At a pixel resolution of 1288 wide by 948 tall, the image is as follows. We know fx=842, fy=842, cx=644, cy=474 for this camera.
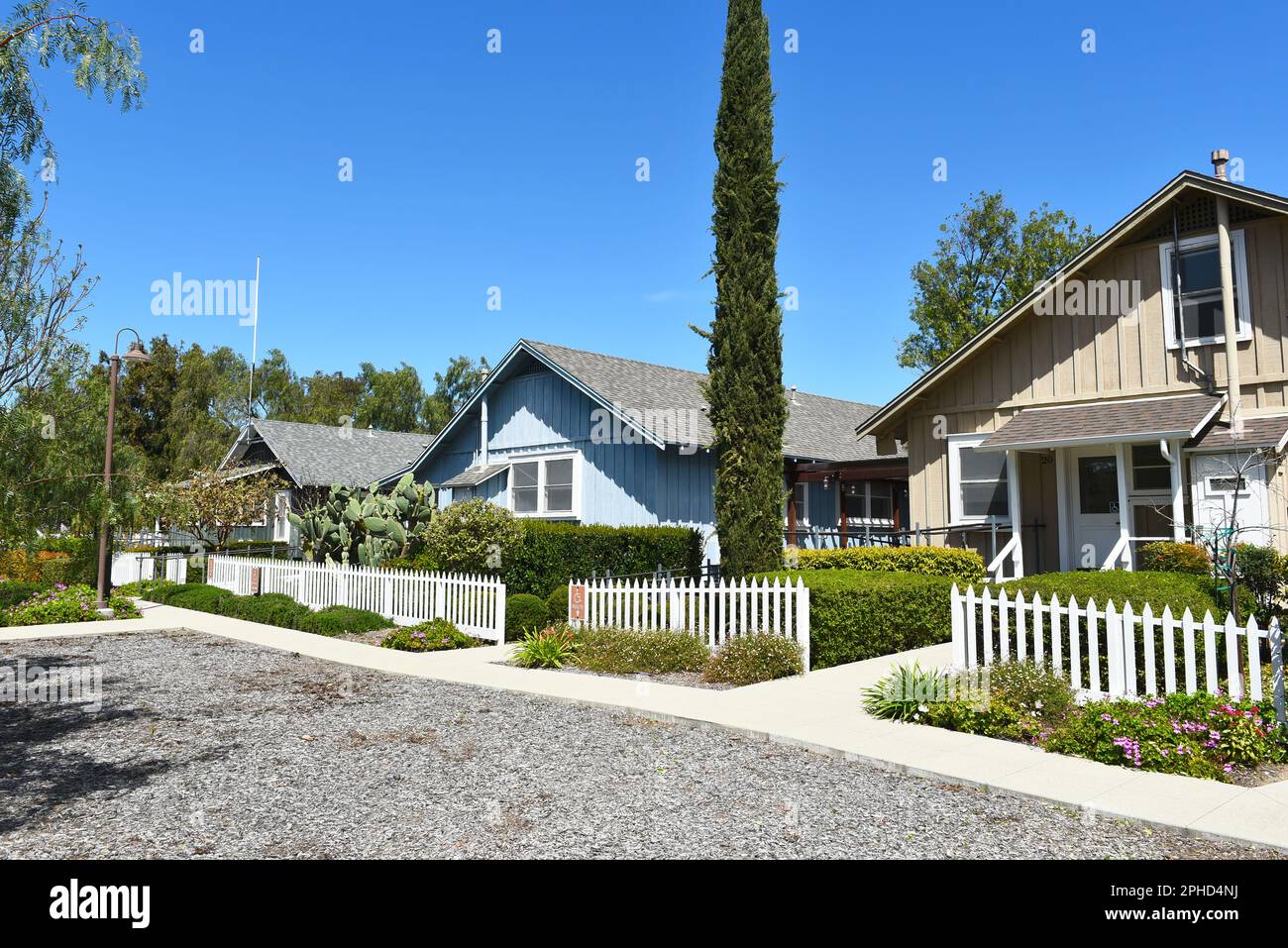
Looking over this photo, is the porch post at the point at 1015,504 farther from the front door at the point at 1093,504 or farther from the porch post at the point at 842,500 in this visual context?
the porch post at the point at 842,500

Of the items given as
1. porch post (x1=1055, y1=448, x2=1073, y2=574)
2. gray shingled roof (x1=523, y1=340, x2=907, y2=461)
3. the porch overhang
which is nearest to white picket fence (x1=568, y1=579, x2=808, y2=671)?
gray shingled roof (x1=523, y1=340, x2=907, y2=461)

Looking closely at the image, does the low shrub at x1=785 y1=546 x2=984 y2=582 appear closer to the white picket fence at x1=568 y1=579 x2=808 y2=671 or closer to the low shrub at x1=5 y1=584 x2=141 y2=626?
the white picket fence at x1=568 y1=579 x2=808 y2=671

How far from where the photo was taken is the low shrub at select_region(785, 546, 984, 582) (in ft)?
48.8

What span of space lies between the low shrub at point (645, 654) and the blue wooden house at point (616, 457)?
736cm

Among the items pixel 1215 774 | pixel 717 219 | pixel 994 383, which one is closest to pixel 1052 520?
pixel 994 383

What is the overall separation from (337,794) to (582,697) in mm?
3551

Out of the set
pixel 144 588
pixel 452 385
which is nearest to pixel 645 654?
pixel 144 588

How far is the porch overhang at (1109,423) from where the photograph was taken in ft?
43.2

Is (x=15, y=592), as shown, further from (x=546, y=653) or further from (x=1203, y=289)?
(x=1203, y=289)

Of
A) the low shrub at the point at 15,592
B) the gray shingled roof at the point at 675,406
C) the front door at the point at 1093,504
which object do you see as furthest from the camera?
the gray shingled roof at the point at 675,406

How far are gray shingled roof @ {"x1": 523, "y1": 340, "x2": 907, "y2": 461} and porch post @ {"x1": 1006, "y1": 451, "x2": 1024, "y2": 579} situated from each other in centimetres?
472

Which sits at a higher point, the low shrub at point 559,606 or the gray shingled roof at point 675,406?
the gray shingled roof at point 675,406

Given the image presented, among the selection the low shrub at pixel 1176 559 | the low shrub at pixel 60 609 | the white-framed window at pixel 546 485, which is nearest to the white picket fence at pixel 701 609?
the low shrub at pixel 1176 559
